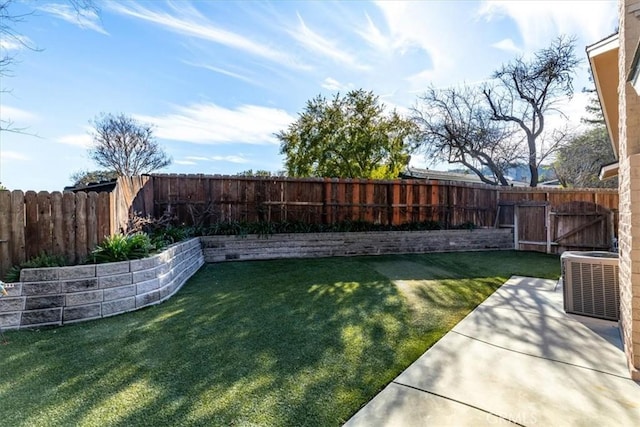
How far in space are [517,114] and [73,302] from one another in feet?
57.5

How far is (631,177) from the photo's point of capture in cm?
238

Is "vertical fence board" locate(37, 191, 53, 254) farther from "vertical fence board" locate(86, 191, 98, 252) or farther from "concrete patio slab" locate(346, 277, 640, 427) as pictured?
"concrete patio slab" locate(346, 277, 640, 427)

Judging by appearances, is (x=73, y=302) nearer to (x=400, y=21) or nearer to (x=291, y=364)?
(x=291, y=364)

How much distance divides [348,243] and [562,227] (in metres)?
6.39

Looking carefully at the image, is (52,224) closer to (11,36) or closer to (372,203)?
(11,36)

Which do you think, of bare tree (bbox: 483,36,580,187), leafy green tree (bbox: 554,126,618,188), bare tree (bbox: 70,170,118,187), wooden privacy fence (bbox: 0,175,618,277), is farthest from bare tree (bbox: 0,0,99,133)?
leafy green tree (bbox: 554,126,618,188)

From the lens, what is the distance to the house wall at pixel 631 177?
2.35m

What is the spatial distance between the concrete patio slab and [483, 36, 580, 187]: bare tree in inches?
542

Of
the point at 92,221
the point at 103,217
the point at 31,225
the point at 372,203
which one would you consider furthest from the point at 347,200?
the point at 31,225

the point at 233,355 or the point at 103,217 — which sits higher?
the point at 103,217

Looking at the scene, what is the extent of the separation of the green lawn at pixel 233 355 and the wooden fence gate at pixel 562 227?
222 inches

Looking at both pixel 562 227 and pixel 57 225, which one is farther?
pixel 562 227

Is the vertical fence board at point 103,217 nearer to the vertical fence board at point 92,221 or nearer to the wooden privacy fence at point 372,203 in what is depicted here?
the vertical fence board at point 92,221

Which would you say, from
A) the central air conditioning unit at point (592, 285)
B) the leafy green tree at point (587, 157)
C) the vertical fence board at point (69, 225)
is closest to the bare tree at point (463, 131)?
the leafy green tree at point (587, 157)
